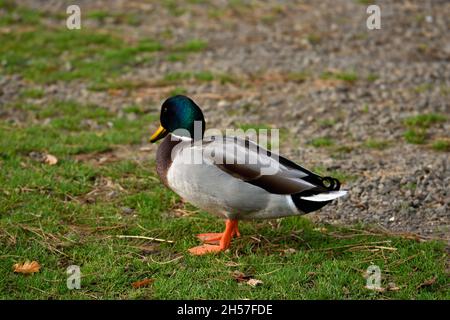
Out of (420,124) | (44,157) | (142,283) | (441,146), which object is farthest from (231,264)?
(420,124)

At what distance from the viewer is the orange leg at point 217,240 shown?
427 centimetres

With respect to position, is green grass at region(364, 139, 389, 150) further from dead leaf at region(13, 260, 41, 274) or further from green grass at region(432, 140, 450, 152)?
dead leaf at region(13, 260, 41, 274)

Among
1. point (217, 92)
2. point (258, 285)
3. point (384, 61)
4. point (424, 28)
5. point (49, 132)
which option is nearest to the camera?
point (258, 285)

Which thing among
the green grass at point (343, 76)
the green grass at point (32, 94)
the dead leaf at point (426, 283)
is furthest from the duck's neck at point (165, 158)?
the green grass at point (343, 76)

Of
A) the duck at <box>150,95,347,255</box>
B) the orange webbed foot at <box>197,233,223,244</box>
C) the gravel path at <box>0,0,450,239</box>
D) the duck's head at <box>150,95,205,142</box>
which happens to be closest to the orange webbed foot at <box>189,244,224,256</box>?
the duck at <box>150,95,347,255</box>

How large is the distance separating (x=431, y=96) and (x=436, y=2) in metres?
3.68

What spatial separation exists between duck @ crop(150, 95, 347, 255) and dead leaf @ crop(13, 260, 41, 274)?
0.90 meters

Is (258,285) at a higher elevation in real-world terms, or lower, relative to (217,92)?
lower

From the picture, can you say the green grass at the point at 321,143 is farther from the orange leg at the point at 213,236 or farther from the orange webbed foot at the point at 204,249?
the orange webbed foot at the point at 204,249

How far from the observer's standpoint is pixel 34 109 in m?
6.67

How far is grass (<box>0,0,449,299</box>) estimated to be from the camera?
3.85 m
